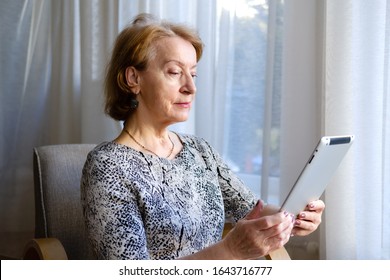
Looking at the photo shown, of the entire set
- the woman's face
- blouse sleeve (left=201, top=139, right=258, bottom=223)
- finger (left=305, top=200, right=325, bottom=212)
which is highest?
the woman's face

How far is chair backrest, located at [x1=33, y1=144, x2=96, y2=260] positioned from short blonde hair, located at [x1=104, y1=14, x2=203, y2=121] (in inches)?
12.1

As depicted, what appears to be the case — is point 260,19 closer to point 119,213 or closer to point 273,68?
point 273,68

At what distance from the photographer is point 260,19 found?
2354 millimetres

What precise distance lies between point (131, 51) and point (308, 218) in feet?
2.02

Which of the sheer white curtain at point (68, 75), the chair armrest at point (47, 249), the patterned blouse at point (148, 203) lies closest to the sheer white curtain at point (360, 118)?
the sheer white curtain at point (68, 75)

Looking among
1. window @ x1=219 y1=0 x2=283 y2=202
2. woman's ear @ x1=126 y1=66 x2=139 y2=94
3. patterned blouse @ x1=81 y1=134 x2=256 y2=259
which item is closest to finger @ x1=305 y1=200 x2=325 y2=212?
patterned blouse @ x1=81 y1=134 x2=256 y2=259

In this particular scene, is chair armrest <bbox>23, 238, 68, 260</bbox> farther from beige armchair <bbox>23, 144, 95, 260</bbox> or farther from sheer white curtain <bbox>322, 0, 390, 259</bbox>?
sheer white curtain <bbox>322, 0, 390, 259</bbox>

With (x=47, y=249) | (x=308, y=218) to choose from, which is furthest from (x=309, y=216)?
(x=47, y=249)

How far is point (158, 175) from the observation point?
5.22 ft

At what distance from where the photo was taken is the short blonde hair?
1.63 m

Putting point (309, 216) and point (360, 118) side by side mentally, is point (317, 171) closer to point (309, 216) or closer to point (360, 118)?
point (309, 216)

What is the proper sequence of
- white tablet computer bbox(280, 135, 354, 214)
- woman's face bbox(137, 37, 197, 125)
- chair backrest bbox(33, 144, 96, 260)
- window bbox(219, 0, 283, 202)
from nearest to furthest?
white tablet computer bbox(280, 135, 354, 214)
woman's face bbox(137, 37, 197, 125)
chair backrest bbox(33, 144, 96, 260)
window bbox(219, 0, 283, 202)

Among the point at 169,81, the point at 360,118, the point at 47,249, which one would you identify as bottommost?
the point at 47,249

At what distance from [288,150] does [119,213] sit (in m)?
0.96
